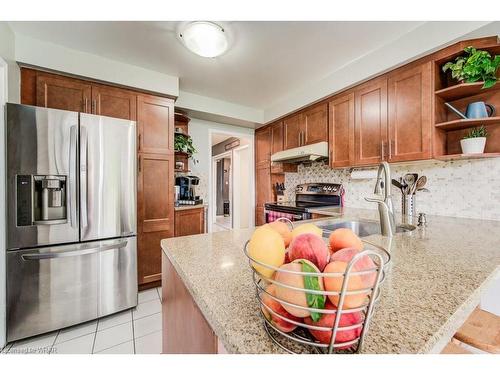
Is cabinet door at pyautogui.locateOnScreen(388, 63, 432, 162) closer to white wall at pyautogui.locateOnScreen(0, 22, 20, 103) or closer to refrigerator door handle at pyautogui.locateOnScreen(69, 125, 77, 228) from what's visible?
refrigerator door handle at pyautogui.locateOnScreen(69, 125, 77, 228)

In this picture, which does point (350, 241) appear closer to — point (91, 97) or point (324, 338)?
point (324, 338)

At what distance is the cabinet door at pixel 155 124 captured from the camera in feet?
7.70

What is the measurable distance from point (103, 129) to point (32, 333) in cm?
156

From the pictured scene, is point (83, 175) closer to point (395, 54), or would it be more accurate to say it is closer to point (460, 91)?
point (395, 54)

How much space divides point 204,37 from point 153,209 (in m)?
1.71

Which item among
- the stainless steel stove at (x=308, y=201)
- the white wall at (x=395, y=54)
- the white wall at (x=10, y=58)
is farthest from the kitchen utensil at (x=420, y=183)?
the white wall at (x=10, y=58)

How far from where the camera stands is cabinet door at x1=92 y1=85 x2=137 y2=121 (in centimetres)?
215

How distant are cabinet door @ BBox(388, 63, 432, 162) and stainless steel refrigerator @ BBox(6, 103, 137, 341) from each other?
2352 millimetres

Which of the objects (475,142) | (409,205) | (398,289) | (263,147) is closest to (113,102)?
(263,147)

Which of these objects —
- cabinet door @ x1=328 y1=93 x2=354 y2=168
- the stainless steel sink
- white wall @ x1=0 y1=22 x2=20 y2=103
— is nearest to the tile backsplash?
cabinet door @ x1=328 y1=93 x2=354 y2=168

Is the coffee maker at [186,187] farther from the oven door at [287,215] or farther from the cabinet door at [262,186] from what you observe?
the cabinet door at [262,186]
